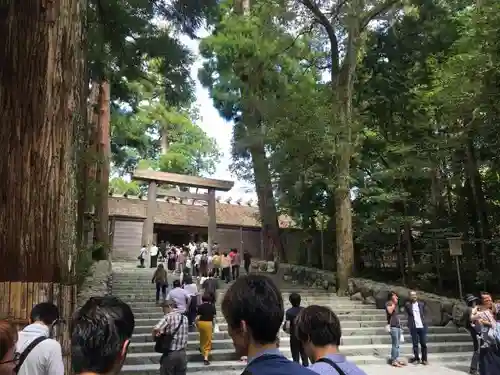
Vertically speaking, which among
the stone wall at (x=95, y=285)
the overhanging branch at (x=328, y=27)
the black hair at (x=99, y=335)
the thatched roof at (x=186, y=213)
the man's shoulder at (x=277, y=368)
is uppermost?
the overhanging branch at (x=328, y=27)

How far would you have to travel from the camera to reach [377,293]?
39.3 ft

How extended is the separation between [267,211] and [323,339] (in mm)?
17295

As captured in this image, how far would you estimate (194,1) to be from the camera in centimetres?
641

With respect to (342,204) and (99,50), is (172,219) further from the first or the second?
(99,50)

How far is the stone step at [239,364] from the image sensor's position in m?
7.11

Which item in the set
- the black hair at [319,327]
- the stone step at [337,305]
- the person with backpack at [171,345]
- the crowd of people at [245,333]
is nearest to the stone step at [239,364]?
the person with backpack at [171,345]

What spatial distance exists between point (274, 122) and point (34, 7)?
36.3 ft

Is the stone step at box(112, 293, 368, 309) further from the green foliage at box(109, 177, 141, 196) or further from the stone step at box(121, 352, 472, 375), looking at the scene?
the green foliage at box(109, 177, 141, 196)

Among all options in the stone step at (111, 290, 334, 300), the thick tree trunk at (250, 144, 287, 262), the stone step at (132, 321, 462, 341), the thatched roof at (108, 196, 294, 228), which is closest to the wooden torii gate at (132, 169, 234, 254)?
the thick tree trunk at (250, 144, 287, 262)

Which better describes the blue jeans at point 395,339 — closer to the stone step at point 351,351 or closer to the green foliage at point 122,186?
the stone step at point 351,351

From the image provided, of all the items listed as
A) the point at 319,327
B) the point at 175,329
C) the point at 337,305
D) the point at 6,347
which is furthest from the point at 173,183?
the point at 319,327

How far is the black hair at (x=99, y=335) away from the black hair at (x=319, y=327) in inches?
A: 36.1

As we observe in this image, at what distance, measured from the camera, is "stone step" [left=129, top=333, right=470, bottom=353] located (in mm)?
7998

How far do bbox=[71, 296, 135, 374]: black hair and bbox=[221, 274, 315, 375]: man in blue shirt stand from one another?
0.36 metres
